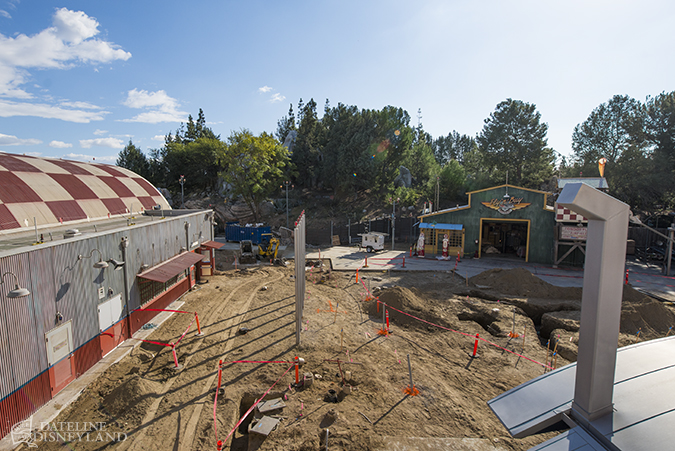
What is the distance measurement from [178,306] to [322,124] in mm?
50592

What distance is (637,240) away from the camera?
2762 cm

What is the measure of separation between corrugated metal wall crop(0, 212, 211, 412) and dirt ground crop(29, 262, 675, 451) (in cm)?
144

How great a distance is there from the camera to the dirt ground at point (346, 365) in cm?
754

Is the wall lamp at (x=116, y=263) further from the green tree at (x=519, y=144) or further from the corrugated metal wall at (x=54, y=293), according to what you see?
the green tree at (x=519, y=144)

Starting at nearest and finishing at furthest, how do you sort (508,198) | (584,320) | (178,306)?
(584,320), (178,306), (508,198)

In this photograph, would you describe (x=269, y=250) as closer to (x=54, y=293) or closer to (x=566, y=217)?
(x=54, y=293)

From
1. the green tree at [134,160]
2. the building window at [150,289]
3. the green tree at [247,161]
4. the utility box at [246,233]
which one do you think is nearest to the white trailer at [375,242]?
the utility box at [246,233]

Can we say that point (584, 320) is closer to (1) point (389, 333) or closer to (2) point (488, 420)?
(2) point (488, 420)

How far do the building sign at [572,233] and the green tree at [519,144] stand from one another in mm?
21013

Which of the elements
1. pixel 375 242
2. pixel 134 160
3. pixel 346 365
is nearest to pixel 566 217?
pixel 375 242

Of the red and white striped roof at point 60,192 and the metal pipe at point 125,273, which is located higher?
the red and white striped roof at point 60,192

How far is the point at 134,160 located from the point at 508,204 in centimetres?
6262

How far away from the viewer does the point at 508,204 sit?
84.5ft

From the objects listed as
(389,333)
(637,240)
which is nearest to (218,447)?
(389,333)
